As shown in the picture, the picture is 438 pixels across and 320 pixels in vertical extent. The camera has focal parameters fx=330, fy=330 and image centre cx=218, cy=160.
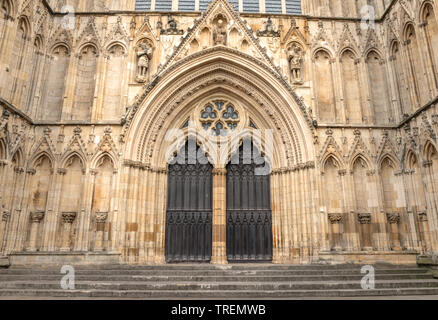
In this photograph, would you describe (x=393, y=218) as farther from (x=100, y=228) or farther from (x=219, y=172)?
(x=100, y=228)

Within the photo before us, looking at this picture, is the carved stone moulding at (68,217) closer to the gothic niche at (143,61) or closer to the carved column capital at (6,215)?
the carved column capital at (6,215)

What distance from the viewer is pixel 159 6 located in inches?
663

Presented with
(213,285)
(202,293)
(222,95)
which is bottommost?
(202,293)

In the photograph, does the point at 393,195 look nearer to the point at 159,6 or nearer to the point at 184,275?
the point at 184,275

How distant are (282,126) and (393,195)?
17.6ft

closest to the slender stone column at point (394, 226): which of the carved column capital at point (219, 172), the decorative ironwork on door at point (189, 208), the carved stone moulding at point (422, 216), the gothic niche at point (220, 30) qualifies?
the carved stone moulding at point (422, 216)

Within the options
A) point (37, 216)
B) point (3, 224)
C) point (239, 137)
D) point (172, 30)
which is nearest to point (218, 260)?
point (239, 137)

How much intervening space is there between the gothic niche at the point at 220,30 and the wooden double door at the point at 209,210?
478 cm

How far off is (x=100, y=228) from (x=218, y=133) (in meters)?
6.52

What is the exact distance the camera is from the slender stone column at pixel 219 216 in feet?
45.6

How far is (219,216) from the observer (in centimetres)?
1429

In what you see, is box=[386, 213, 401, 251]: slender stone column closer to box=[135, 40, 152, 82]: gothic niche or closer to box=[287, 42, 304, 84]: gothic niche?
box=[287, 42, 304, 84]: gothic niche

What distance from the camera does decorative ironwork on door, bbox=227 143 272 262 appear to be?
14219mm
